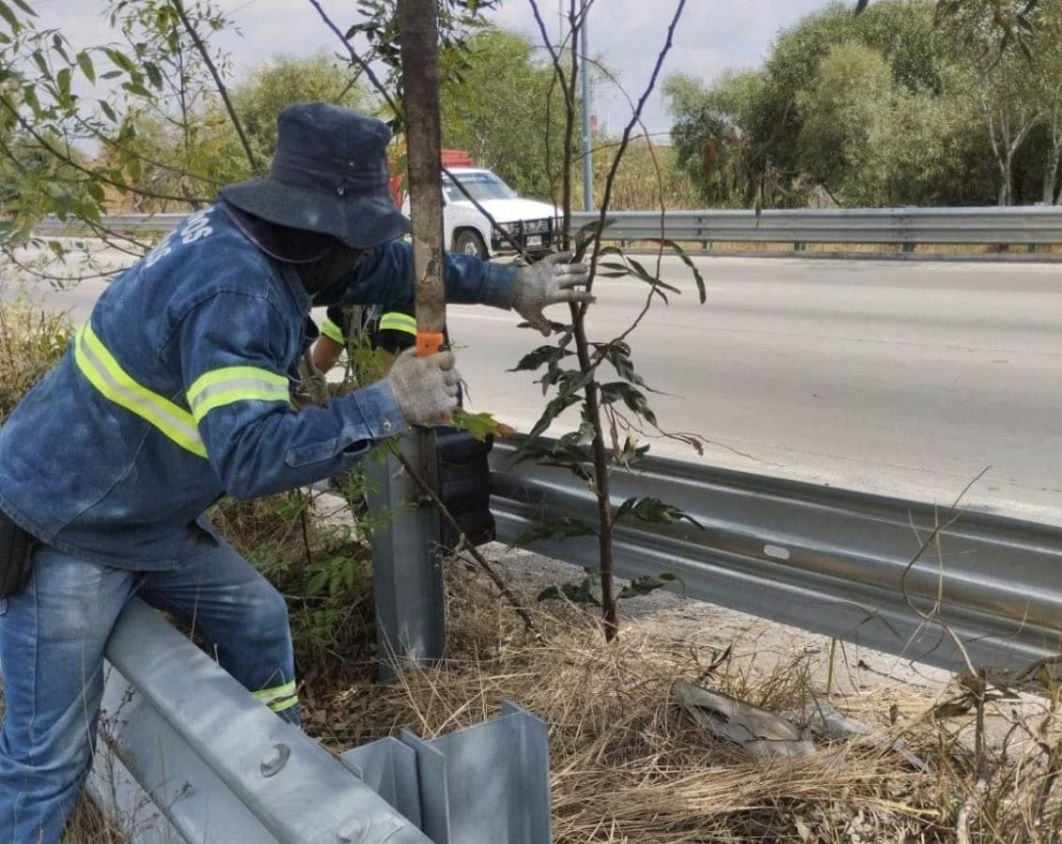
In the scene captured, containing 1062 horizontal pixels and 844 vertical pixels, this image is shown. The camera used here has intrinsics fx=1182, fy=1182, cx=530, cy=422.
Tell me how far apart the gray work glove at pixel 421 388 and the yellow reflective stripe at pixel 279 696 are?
0.92 meters

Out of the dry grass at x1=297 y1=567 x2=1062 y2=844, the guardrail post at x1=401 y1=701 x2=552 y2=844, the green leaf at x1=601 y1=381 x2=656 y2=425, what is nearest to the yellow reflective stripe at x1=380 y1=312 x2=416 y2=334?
the green leaf at x1=601 y1=381 x2=656 y2=425

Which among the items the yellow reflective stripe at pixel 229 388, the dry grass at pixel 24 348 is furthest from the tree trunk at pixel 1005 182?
the yellow reflective stripe at pixel 229 388

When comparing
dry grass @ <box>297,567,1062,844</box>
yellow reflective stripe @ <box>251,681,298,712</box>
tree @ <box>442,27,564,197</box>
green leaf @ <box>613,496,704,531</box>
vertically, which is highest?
tree @ <box>442,27,564,197</box>

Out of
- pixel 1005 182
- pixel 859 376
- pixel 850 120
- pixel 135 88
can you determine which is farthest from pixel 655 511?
pixel 850 120

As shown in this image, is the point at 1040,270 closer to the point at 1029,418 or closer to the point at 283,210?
the point at 1029,418

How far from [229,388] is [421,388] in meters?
0.33

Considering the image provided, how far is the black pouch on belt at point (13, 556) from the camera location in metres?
2.32

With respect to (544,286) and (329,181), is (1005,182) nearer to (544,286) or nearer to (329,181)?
(544,286)

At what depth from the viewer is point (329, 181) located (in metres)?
2.23

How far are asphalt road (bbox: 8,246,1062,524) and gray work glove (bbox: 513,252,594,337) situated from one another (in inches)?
62.7

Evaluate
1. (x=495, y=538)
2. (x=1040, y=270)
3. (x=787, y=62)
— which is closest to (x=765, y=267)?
(x=1040, y=270)

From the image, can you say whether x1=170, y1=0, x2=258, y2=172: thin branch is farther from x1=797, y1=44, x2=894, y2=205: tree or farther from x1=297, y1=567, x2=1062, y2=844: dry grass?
x1=797, y1=44, x2=894, y2=205: tree

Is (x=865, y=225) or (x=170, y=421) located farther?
(x=865, y=225)

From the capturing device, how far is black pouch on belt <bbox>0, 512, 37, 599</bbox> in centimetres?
232
